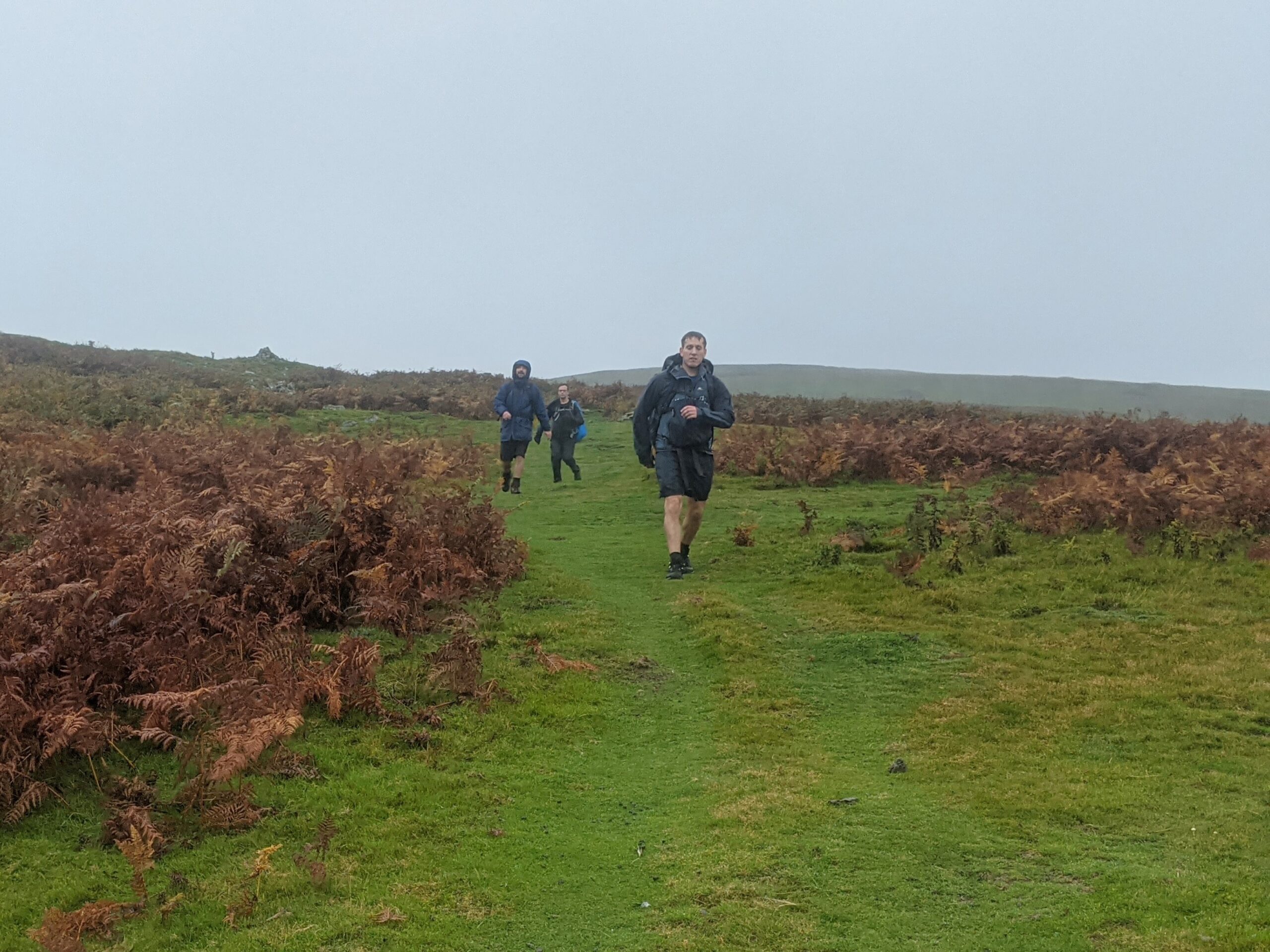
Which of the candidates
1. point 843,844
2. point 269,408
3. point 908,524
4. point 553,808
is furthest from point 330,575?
point 269,408

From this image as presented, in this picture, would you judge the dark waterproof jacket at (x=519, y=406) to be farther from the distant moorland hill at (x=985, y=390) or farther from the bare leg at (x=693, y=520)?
the distant moorland hill at (x=985, y=390)

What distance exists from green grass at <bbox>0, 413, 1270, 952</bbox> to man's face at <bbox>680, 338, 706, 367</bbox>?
289 centimetres

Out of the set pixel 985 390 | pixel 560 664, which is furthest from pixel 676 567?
pixel 985 390

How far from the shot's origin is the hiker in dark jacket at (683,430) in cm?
1078

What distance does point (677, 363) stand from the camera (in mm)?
11156

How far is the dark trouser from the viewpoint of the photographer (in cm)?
1920

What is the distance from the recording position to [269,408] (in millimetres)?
26359

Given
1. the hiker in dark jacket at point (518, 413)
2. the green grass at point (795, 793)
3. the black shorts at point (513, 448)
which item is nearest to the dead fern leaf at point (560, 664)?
the green grass at point (795, 793)

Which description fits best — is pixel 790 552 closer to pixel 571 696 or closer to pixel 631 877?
pixel 571 696

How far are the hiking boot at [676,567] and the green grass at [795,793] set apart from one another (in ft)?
3.82

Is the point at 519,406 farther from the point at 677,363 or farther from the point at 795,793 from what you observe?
the point at 795,793

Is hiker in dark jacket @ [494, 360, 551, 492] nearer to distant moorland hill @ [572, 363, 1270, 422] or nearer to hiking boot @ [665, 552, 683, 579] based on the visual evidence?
hiking boot @ [665, 552, 683, 579]

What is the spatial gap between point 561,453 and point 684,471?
8672 millimetres

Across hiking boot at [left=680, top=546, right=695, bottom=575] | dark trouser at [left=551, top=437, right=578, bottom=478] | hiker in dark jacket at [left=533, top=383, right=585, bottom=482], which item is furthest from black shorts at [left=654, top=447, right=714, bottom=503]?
dark trouser at [left=551, top=437, right=578, bottom=478]
